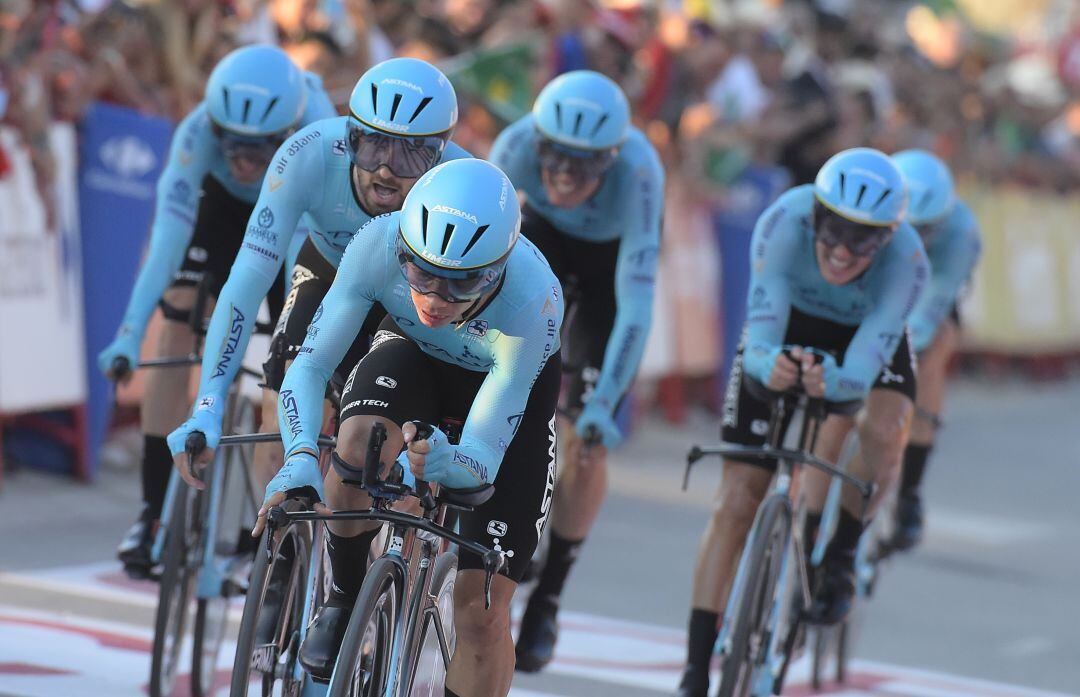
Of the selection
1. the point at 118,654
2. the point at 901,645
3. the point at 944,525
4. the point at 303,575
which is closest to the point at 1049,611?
the point at 901,645

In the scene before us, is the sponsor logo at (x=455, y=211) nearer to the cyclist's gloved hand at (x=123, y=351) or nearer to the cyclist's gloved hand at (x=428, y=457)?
the cyclist's gloved hand at (x=428, y=457)

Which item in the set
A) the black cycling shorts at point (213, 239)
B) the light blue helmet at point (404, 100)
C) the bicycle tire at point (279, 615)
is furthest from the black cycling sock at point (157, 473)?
the light blue helmet at point (404, 100)

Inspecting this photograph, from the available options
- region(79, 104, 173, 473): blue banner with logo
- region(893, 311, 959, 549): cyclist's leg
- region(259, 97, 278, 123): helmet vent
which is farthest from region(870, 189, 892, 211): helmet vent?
region(79, 104, 173, 473): blue banner with logo

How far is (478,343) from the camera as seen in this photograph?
457 cm

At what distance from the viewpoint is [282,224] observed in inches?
202

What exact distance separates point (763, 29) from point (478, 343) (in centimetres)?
1036

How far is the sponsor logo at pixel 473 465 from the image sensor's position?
168 inches

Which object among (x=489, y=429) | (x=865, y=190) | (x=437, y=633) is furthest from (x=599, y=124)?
(x=437, y=633)

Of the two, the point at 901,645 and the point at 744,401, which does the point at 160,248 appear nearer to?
the point at 744,401

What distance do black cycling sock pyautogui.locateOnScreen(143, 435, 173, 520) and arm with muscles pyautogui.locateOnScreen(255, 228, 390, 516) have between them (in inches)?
78.0

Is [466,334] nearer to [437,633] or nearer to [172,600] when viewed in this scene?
[437,633]

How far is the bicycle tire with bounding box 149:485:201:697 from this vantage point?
584 centimetres

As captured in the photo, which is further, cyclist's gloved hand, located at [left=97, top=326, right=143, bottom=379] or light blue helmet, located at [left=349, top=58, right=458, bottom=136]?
cyclist's gloved hand, located at [left=97, top=326, right=143, bottom=379]

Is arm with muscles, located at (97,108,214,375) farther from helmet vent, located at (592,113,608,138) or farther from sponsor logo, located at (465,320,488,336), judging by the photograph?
sponsor logo, located at (465,320,488,336)
